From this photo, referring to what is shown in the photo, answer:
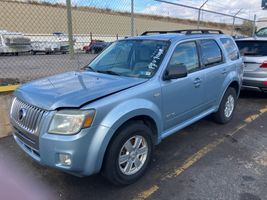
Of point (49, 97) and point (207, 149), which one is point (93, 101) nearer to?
point (49, 97)

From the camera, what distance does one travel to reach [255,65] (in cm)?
652

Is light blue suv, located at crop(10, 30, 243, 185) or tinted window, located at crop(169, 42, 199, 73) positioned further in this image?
tinted window, located at crop(169, 42, 199, 73)

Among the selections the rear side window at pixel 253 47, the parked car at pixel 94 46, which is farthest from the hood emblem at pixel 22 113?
the rear side window at pixel 253 47

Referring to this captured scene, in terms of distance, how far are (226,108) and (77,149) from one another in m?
3.59

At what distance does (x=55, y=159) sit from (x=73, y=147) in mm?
265

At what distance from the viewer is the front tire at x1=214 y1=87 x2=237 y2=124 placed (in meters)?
5.07

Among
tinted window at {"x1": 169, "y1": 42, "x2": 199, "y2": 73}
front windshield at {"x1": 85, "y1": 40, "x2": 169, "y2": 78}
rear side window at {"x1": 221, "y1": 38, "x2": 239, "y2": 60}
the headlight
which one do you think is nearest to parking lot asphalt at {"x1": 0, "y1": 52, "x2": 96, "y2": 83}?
front windshield at {"x1": 85, "y1": 40, "x2": 169, "y2": 78}

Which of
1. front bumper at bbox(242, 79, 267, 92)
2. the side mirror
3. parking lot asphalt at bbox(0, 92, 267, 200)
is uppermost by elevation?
the side mirror

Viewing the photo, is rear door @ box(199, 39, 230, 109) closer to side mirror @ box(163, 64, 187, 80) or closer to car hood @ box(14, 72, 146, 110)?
side mirror @ box(163, 64, 187, 80)

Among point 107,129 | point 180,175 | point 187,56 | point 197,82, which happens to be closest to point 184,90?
point 197,82

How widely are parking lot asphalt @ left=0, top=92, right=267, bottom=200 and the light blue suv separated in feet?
0.99

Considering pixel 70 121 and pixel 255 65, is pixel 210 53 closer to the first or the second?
pixel 255 65

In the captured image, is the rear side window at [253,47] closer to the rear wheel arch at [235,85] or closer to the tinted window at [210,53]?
the rear wheel arch at [235,85]

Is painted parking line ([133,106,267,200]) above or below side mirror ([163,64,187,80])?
below
